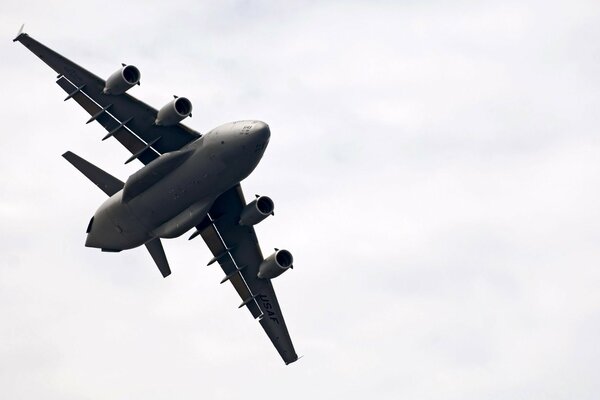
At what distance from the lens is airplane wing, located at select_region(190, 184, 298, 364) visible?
70.4 meters

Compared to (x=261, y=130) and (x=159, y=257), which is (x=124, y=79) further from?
(x=159, y=257)

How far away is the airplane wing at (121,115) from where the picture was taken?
2581 inches

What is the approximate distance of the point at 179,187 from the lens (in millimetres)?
64438

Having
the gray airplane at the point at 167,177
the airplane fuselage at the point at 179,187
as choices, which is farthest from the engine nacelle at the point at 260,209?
the airplane fuselage at the point at 179,187

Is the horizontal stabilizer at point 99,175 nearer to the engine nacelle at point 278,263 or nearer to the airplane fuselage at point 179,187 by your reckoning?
the airplane fuselage at point 179,187

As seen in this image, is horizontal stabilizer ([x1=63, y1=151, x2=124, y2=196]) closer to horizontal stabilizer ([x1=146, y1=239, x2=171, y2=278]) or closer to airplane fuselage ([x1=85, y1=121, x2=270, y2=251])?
airplane fuselage ([x1=85, y1=121, x2=270, y2=251])

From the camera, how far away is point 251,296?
7319 cm

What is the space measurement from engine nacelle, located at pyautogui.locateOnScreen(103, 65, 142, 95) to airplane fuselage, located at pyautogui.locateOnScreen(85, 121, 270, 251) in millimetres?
4166

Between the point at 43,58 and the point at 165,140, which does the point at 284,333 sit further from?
the point at 43,58

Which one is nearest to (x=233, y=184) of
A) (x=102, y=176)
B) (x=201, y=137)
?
(x=201, y=137)

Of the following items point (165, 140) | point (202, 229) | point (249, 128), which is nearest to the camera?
point (249, 128)

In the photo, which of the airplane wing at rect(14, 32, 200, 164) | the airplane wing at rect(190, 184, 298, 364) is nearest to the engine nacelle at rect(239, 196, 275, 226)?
the airplane wing at rect(190, 184, 298, 364)

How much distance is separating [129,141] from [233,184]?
682cm

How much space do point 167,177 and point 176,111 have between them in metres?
3.63
